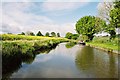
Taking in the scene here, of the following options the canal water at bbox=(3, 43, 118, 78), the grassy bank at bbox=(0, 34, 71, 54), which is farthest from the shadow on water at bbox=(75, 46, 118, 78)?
the grassy bank at bbox=(0, 34, 71, 54)

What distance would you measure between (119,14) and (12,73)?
780 inches

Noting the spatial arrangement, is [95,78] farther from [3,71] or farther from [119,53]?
[119,53]

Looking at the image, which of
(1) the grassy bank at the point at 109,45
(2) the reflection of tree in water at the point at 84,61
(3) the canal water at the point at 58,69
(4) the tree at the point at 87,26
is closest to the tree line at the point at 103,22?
(4) the tree at the point at 87,26

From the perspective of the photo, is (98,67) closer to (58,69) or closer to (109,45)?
(58,69)

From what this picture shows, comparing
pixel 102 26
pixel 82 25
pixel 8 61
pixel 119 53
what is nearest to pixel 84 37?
pixel 82 25

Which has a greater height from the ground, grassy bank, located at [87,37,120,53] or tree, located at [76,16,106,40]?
tree, located at [76,16,106,40]

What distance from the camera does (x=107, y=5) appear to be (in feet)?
127

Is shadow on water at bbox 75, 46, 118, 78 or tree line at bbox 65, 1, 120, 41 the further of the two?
tree line at bbox 65, 1, 120, 41

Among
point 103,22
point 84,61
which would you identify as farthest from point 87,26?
point 84,61

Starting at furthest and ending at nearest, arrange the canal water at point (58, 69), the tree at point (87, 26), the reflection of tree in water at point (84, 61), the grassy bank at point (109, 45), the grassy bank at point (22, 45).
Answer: the tree at point (87, 26)
the grassy bank at point (109, 45)
the reflection of tree in water at point (84, 61)
the grassy bank at point (22, 45)
the canal water at point (58, 69)

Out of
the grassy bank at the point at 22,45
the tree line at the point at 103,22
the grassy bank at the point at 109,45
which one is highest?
the tree line at the point at 103,22

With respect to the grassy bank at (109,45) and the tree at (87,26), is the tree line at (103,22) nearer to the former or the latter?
the tree at (87,26)

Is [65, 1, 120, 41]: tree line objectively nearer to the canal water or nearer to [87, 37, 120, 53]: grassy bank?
[87, 37, 120, 53]: grassy bank

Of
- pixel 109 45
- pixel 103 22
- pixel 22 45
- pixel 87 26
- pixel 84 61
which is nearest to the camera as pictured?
pixel 84 61
